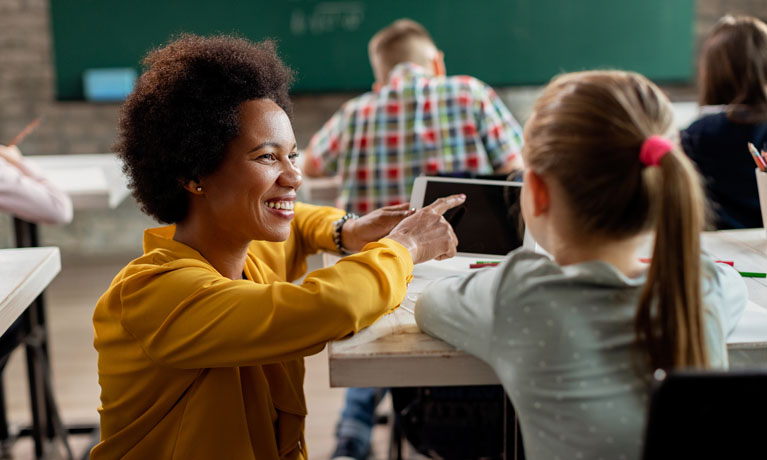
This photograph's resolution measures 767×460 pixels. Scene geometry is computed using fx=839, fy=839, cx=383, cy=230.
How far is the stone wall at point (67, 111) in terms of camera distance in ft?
15.1

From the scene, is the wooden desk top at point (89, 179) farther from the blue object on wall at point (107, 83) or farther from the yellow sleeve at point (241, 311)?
the blue object on wall at point (107, 83)

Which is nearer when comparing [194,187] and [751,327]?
[751,327]

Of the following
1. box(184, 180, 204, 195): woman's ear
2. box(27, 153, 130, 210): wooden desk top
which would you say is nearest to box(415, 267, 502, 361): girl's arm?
box(184, 180, 204, 195): woman's ear

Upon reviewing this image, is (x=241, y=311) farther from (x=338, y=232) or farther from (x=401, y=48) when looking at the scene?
(x=401, y=48)

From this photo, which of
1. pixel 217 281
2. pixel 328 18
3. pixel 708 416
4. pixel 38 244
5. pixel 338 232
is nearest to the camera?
pixel 708 416

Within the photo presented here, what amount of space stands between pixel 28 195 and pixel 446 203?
4.61ft

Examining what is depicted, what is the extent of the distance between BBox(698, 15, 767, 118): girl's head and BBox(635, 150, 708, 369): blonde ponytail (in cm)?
163

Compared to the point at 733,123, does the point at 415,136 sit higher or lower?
lower

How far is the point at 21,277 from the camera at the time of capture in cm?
149

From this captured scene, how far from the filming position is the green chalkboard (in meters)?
4.57

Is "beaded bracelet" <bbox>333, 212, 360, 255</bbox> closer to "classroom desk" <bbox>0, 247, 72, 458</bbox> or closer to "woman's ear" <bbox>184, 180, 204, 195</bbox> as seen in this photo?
"woman's ear" <bbox>184, 180, 204, 195</bbox>

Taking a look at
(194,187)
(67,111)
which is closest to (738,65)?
(194,187)

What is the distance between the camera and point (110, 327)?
1.17m

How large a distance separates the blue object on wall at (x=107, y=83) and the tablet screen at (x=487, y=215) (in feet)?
11.4
